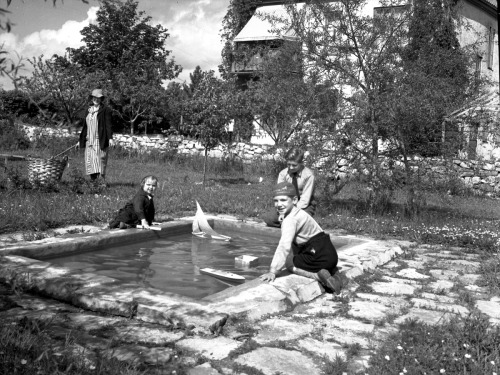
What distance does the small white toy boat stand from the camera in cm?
650

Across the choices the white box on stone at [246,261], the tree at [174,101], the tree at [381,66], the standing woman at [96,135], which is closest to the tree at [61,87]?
the standing woman at [96,135]

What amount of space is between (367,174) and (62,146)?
589 inches

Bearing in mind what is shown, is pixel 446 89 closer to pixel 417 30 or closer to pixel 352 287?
pixel 417 30

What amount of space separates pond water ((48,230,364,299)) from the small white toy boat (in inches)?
2.0

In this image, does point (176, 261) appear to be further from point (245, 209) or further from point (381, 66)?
point (381, 66)

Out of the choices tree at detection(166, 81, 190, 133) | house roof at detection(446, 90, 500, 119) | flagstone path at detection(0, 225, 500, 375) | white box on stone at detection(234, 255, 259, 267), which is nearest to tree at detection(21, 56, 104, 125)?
flagstone path at detection(0, 225, 500, 375)

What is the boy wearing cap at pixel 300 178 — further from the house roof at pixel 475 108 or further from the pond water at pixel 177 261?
the house roof at pixel 475 108

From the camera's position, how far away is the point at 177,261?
7586 mm

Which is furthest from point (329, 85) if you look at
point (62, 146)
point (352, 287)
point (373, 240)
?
point (62, 146)

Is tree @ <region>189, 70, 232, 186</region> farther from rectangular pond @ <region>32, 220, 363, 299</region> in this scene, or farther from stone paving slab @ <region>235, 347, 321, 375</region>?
stone paving slab @ <region>235, 347, 321, 375</region>

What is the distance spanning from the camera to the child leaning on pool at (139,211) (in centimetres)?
856

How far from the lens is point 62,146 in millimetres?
22719

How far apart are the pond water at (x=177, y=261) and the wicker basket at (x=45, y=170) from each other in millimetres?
4097

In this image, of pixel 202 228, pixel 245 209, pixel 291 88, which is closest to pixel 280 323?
pixel 202 228
